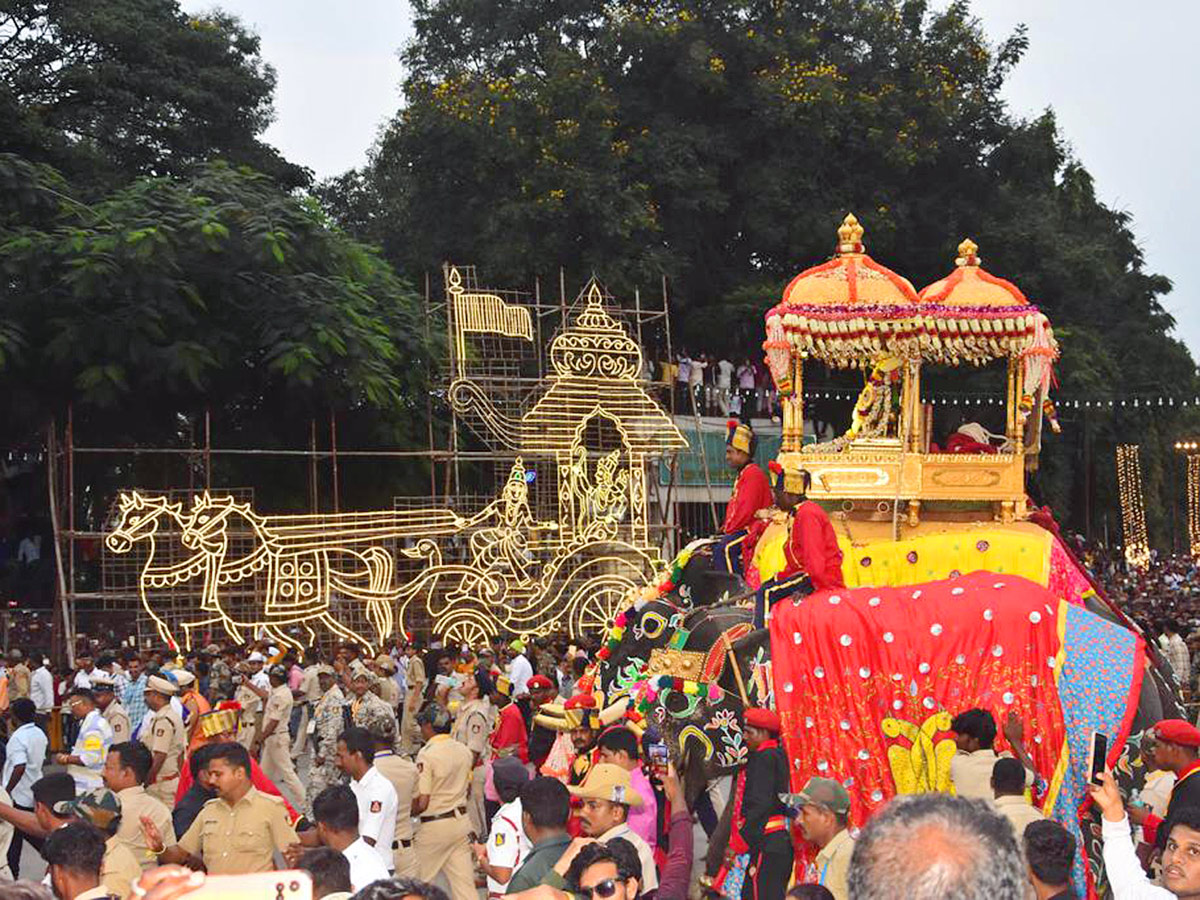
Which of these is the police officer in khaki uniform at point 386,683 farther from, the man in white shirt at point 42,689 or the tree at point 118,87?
the tree at point 118,87

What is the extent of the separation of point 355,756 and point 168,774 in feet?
13.0

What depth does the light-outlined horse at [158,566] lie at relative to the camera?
63.3 ft

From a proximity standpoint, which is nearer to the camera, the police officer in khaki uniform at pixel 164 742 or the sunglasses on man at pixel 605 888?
the sunglasses on man at pixel 605 888

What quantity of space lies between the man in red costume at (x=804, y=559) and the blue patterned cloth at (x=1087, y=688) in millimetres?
1467

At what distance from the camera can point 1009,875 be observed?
2.83 m

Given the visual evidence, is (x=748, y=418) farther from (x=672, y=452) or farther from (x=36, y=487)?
A: (x=36, y=487)

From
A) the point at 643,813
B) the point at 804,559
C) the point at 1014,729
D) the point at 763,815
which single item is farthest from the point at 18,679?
the point at 1014,729

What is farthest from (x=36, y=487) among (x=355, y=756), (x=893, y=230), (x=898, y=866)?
(x=898, y=866)

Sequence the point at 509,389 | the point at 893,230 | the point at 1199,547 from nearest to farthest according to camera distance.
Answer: the point at 509,389, the point at 893,230, the point at 1199,547

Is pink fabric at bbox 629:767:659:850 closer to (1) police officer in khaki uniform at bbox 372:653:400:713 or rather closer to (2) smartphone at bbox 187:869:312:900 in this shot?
(2) smartphone at bbox 187:869:312:900

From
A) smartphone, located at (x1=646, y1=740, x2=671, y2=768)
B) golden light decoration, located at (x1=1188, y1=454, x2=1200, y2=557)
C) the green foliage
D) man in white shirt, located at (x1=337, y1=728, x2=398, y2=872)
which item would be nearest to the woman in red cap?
smartphone, located at (x1=646, y1=740, x2=671, y2=768)

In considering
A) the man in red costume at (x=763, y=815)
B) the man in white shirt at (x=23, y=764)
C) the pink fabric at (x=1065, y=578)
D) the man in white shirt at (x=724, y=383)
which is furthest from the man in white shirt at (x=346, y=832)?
the man in white shirt at (x=724, y=383)

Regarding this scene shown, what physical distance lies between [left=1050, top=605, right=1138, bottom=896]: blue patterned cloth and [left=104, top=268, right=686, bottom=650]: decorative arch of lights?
11.8 metres

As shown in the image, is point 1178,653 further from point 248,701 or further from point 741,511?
point 248,701
